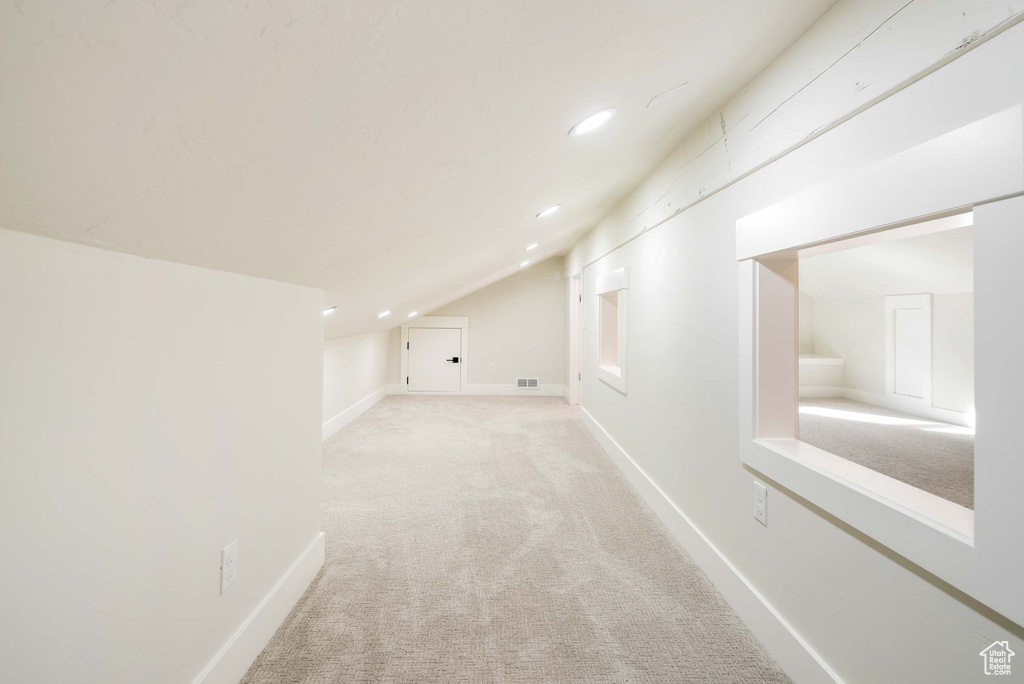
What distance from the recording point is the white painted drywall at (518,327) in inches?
273

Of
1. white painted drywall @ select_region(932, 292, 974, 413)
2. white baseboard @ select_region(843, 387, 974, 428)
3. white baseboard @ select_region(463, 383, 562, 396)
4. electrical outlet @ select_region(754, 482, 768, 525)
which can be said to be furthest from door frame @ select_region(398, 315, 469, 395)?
white painted drywall @ select_region(932, 292, 974, 413)

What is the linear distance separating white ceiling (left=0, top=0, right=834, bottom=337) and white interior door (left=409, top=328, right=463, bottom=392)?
5098 millimetres

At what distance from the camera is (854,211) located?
1148 mm

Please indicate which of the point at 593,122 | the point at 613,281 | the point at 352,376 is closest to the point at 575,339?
the point at 613,281

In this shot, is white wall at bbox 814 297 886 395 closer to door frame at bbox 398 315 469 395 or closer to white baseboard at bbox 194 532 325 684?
door frame at bbox 398 315 469 395

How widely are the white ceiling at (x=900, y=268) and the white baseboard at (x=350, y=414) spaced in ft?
15.5

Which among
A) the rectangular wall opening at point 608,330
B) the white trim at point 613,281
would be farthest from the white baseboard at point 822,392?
the white trim at point 613,281

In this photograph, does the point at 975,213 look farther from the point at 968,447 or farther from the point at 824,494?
the point at 968,447

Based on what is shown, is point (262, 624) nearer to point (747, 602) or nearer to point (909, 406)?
point (747, 602)

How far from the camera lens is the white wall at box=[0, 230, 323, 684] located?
2.48 feet

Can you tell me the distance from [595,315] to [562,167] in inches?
108

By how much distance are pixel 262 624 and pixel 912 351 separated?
22.4ft

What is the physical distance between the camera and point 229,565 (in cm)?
134

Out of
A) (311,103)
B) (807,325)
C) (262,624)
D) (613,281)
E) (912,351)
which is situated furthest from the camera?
(807,325)
